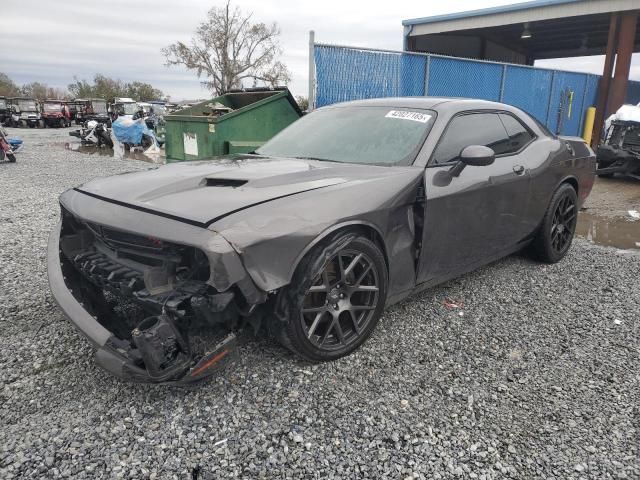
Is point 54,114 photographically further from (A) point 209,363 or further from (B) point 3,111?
(A) point 209,363

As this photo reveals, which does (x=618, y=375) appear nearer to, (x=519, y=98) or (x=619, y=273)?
(x=619, y=273)

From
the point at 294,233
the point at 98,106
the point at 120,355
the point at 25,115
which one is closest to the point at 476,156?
the point at 294,233

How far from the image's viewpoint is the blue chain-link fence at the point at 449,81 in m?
8.75

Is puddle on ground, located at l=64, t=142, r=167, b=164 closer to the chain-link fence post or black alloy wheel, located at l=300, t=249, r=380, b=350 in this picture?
the chain-link fence post

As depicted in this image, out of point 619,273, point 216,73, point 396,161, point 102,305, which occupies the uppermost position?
point 216,73

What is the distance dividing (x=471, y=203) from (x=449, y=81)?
8.33m

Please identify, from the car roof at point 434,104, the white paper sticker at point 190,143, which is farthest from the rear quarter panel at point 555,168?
the white paper sticker at point 190,143

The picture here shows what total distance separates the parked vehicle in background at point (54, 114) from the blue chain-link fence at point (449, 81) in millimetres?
33319

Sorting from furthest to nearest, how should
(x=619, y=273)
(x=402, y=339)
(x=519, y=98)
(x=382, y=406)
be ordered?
1. (x=519, y=98)
2. (x=619, y=273)
3. (x=402, y=339)
4. (x=382, y=406)

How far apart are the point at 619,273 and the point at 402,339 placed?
2.52 meters

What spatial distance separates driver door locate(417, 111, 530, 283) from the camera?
9.68 ft

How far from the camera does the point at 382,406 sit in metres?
Result: 2.23

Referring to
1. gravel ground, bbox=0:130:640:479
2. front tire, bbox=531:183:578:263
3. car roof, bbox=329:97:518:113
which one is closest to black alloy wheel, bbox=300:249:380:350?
gravel ground, bbox=0:130:640:479

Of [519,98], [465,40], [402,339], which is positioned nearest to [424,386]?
[402,339]
